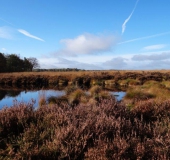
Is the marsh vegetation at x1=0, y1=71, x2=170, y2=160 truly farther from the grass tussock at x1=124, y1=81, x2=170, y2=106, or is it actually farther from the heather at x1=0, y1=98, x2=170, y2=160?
the grass tussock at x1=124, y1=81, x2=170, y2=106

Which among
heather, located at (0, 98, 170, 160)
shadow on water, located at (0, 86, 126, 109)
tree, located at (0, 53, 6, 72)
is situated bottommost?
shadow on water, located at (0, 86, 126, 109)

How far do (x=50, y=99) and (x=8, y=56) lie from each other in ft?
168

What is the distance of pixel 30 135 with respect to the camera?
10.8 feet

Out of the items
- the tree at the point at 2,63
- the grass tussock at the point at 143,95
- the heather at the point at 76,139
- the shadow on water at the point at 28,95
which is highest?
the tree at the point at 2,63

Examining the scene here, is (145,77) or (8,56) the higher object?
(8,56)

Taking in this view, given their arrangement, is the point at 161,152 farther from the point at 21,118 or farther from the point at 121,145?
the point at 21,118

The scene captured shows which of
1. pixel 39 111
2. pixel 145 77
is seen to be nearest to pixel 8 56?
pixel 145 77

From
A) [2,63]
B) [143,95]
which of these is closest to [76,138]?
[143,95]

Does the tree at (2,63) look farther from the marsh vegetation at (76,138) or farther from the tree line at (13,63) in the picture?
the marsh vegetation at (76,138)

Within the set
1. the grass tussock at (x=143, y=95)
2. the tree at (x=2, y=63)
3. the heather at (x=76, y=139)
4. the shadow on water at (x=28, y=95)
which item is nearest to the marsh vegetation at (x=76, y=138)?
the heather at (x=76, y=139)

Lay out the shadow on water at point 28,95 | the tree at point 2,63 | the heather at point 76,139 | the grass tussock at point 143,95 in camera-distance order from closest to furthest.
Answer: the heather at point 76,139, the grass tussock at point 143,95, the shadow on water at point 28,95, the tree at point 2,63

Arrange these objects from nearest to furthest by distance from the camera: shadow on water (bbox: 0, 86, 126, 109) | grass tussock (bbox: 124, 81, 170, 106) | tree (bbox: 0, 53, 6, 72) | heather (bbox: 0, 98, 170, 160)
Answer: heather (bbox: 0, 98, 170, 160) < grass tussock (bbox: 124, 81, 170, 106) < shadow on water (bbox: 0, 86, 126, 109) < tree (bbox: 0, 53, 6, 72)

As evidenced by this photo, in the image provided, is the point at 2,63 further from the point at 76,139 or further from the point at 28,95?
the point at 76,139

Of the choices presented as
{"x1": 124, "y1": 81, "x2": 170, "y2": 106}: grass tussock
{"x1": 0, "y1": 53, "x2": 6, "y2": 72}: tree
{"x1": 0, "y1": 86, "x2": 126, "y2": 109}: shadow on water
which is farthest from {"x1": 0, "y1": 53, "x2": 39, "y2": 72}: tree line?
{"x1": 124, "y1": 81, "x2": 170, "y2": 106}: grass tussock
